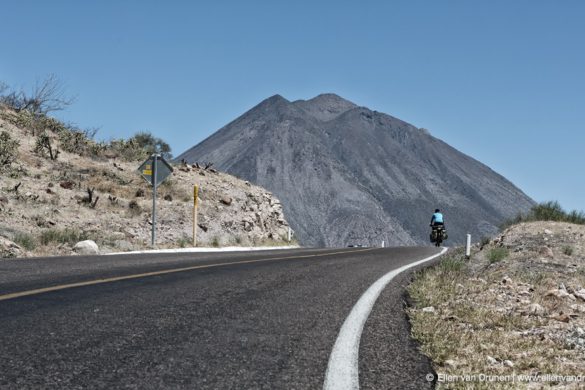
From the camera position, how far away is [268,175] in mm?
185000

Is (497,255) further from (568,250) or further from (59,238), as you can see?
(59,238)

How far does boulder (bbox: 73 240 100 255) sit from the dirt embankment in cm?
931

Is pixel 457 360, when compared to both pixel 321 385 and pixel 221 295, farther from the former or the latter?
pixel 221 295

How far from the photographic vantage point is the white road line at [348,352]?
354cm

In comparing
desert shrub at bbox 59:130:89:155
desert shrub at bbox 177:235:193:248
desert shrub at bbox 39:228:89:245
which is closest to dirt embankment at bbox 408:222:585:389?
desert shrub at bbox 39:228:89:245

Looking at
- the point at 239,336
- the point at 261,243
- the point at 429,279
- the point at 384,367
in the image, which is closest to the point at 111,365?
the point at 239,336

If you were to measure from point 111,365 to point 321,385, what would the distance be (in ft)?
4.30

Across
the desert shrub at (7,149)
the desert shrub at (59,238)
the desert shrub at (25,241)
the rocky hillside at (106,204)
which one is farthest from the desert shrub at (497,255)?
the desert shrub at (7,149)

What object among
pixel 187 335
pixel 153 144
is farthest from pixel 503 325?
pixel 153 144

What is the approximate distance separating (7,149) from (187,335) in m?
23.2

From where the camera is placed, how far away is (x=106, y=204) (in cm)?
2375

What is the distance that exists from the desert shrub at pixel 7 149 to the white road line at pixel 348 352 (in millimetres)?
21106

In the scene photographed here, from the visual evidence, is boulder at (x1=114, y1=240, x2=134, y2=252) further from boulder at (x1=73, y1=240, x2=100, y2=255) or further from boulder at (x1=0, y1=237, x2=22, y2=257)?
boulder at (x1=0, y1=237, x2=22, y2=257)

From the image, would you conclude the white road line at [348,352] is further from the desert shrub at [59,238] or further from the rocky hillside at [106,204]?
the desert shrub at [59,238]
